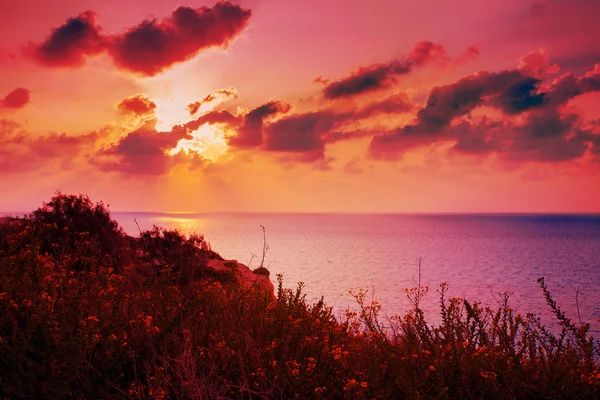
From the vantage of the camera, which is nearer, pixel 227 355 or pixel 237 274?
pixel 227 355

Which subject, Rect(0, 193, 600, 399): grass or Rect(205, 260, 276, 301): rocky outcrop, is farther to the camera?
Rect(205, 260, 276, 301): rocky outcrop

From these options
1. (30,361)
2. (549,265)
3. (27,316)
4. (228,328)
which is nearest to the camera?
(30,361)

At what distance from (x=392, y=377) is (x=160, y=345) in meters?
3.03

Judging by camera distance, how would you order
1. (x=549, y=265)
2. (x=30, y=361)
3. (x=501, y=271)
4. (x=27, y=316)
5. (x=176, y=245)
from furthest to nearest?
(x=549, y=265) < (x=501, y=271) < (x=176, y=245) < (x=27, y=316) < (x=30, y=361)

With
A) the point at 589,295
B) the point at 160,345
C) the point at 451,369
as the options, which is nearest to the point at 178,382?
the point at 160,345

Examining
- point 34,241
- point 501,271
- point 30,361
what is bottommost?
point 501,271

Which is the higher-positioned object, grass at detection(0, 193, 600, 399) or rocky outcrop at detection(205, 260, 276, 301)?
grass at detection(0, 193, 600, 399)

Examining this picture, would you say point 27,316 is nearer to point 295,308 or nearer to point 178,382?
point 178,382

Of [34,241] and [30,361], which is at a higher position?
[34,241]

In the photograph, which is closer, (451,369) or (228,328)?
(451,369)

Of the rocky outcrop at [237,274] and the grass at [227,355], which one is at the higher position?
the grass at [227,355]

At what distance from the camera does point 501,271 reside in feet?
212

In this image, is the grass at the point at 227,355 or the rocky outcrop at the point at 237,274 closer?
the grass at the point at 227,355

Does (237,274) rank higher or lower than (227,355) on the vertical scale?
lower
